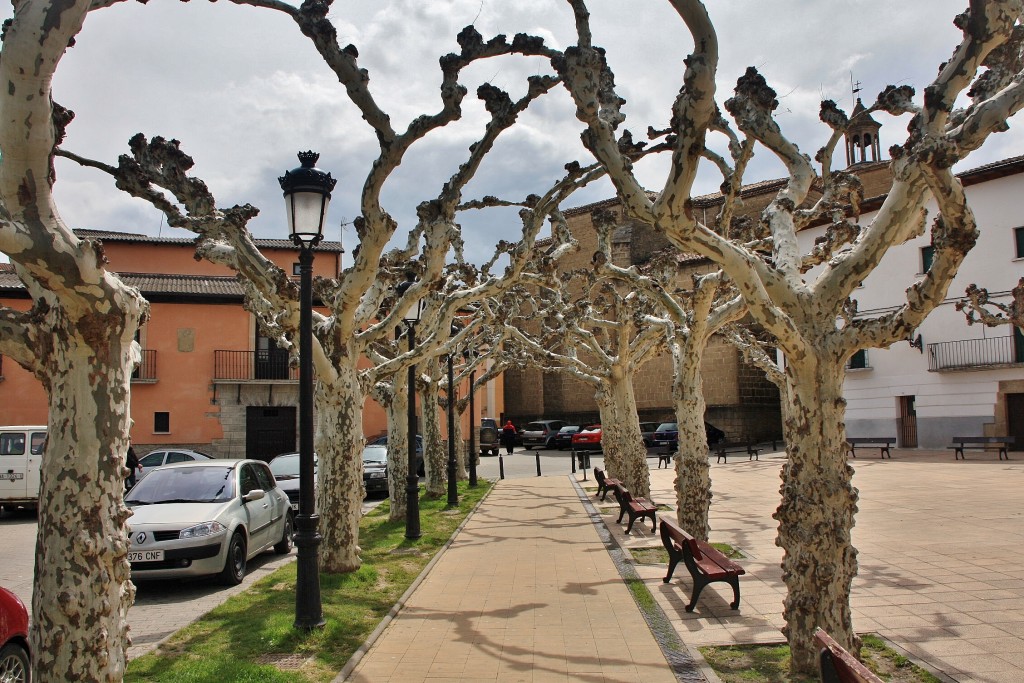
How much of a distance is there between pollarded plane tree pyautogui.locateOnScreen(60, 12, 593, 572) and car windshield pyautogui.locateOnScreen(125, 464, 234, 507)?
57.8 inches

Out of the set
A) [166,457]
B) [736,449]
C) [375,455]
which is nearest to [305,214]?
[375,455]

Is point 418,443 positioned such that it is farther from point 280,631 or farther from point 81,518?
point 81,518

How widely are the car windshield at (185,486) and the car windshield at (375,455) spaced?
30.4 feet

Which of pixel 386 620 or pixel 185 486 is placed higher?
pixel 185 486

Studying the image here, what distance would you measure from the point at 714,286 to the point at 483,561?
4435 mm

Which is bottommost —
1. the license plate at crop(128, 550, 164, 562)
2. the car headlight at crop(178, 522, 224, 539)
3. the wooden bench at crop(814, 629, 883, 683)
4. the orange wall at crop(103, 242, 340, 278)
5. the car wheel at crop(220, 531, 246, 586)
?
the car wheel at crop(220, 531, 246, 586)

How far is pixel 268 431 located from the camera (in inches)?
1101

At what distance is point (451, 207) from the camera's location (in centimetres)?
892

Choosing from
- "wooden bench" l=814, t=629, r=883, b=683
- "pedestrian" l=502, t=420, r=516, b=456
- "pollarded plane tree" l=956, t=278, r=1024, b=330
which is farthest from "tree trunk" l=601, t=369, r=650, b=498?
"pedestrian" l=502, t=420, r=516, b=456

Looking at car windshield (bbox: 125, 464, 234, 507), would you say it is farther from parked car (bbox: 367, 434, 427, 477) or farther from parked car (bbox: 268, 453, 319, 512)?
parked car (bbox: 367, 434, 427, 477)

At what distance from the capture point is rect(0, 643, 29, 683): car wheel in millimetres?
4305

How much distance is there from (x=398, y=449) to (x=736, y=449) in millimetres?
23942

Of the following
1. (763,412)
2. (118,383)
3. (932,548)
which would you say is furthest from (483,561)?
(763,412)

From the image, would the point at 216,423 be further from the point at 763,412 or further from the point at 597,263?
the point at 763,412
